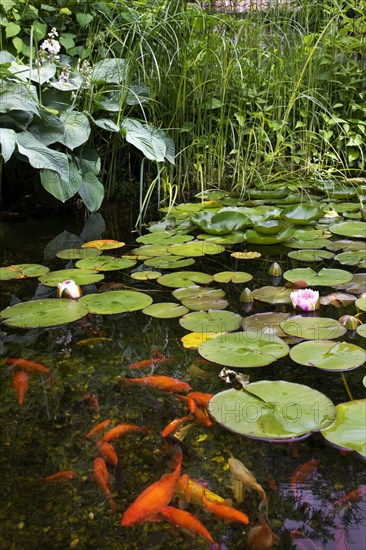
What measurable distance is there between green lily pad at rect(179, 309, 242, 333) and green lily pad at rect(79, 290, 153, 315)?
16cm

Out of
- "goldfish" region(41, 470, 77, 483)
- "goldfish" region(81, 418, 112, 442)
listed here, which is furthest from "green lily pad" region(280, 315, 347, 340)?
"goldfish" region(41, 470, 77, 483)

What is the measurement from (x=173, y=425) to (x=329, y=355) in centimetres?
37

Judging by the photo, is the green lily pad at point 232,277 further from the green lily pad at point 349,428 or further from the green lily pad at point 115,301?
the green lily pad at point 349,428

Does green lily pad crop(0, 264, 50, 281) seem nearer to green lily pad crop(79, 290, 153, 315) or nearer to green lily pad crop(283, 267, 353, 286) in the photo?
green lily pad crop(79, 290, 153, 315)

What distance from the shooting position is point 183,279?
162 cm

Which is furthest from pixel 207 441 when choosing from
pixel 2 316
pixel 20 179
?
pixel 20 179

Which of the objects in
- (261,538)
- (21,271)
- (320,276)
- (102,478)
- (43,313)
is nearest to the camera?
(261,538)

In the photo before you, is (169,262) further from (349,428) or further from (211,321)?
(349,428)

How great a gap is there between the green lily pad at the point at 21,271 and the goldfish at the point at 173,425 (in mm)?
911

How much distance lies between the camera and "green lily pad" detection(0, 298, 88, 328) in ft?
4.46

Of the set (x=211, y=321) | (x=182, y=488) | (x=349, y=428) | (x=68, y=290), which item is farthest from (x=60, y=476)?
(x=68, y=290)

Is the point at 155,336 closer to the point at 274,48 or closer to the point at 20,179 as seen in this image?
the point at 20,179

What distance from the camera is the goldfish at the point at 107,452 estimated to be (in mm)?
864

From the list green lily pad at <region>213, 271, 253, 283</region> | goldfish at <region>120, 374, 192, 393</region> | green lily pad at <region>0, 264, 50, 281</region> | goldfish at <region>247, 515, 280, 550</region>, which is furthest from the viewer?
green lily pad at <region>0, 264, 50, 281</region>
